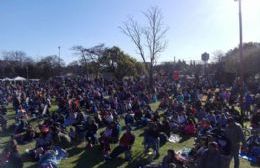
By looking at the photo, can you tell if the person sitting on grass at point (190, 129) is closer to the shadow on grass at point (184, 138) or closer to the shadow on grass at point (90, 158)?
the shadow on grass at point (184, 138)

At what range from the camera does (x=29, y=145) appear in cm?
1959

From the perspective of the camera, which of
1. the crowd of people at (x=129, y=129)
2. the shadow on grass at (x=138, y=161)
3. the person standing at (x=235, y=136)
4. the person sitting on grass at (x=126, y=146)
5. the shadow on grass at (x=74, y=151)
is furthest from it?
the shadow on grass at (x=74, y=151)

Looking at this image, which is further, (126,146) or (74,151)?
(74,151)

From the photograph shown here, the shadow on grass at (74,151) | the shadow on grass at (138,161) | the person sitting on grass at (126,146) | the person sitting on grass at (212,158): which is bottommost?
the shadow on grass at (138,161)

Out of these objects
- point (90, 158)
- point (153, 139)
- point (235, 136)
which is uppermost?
point (235, 136)

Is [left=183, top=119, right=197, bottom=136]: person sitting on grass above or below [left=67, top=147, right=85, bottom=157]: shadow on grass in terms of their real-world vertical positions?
above

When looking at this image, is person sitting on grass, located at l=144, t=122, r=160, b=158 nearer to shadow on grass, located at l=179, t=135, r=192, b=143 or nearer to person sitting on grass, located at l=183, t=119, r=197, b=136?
shadow on grass, located at l=179, t=135, r=192, b=143

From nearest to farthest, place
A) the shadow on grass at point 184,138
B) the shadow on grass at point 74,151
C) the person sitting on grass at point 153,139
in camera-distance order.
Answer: the person sitting on grass at point 153,139 < the shadow on grass at point 74,151 < the shadow on grass at point 184,138

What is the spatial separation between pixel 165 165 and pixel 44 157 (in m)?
4.38

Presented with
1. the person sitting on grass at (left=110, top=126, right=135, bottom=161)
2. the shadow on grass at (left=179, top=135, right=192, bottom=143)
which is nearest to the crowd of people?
the person sitting on grass at (left=110, top=126, right=135, bottom=161)

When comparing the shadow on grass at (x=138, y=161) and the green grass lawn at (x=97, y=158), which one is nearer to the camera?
the shadow on grass at (x=138, y=161)

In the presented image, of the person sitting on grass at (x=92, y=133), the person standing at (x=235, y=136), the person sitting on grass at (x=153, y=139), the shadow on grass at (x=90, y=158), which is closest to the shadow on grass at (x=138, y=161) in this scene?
the person sitting on grass at (x=153, y=139)

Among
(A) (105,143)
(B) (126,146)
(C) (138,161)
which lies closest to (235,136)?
(C) (138,161)

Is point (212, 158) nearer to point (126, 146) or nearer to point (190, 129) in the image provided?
point (126, 146)
